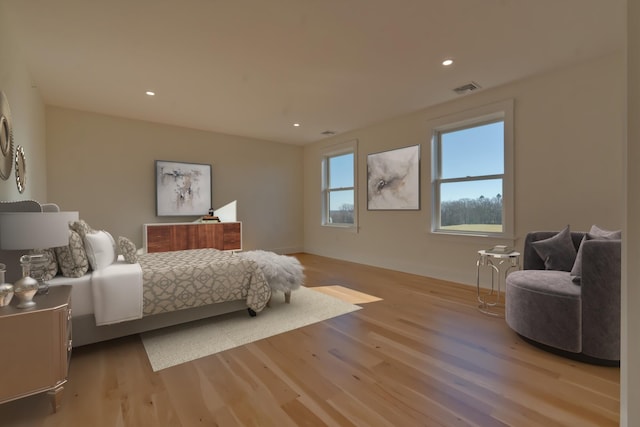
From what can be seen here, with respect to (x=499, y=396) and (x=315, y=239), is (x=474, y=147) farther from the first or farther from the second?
(x=315, y=239)

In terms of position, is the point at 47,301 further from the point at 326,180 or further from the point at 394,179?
the point at 326,180

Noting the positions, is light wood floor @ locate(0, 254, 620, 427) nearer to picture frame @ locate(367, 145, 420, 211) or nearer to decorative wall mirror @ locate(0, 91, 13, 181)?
decorative wall mirror @ locate(0, 91, 13, 181)

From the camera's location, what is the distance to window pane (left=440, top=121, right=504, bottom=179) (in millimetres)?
3881

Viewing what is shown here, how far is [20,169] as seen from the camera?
288cm

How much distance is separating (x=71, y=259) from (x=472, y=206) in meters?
4.45

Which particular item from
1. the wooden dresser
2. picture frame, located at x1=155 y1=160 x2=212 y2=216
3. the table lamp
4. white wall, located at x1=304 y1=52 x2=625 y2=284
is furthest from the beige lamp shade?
white wall, located at x1=304 y1=52 x2=625 y2=284

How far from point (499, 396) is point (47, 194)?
19.4 ft

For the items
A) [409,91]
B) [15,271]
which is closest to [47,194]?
[15,271]

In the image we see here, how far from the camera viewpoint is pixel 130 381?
1859mm

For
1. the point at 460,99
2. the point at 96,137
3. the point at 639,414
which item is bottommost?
the point at 639,414

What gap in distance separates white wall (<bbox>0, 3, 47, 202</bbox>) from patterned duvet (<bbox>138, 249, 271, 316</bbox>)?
4.23 ft

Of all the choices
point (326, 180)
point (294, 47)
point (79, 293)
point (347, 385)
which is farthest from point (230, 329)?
point (326, 180)

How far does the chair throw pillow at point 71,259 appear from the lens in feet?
7.13

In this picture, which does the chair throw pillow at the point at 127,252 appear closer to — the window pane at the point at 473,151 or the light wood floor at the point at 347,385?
the light wood floor at the point at 347,385
